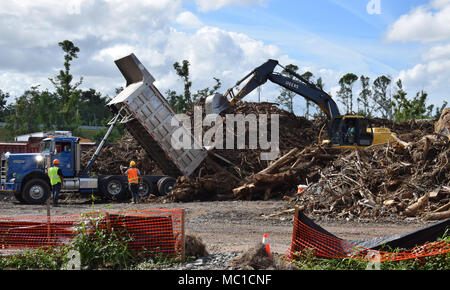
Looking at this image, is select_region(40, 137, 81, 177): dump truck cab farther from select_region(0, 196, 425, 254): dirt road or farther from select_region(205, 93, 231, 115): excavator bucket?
select_region(205, 93, 231, 115): excavator bucket

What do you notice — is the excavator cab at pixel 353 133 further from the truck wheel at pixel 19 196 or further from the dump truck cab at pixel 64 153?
the truck wheel at pixel 19 196

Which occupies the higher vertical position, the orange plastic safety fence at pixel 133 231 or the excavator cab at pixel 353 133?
the excavator cab at pixel 353 133

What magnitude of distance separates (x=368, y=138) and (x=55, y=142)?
530 inches

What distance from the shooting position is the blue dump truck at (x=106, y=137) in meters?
17.7

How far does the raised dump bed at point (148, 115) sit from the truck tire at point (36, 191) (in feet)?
12.5

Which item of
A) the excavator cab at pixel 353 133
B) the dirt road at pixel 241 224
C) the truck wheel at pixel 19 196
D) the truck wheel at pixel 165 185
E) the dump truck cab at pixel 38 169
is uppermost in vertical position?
the excavator cab at pixel 353 133

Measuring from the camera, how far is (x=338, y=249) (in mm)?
7184

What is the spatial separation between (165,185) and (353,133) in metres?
8.84

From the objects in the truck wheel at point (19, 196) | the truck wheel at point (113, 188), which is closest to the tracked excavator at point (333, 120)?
the truck wheel at point (113, 188)
